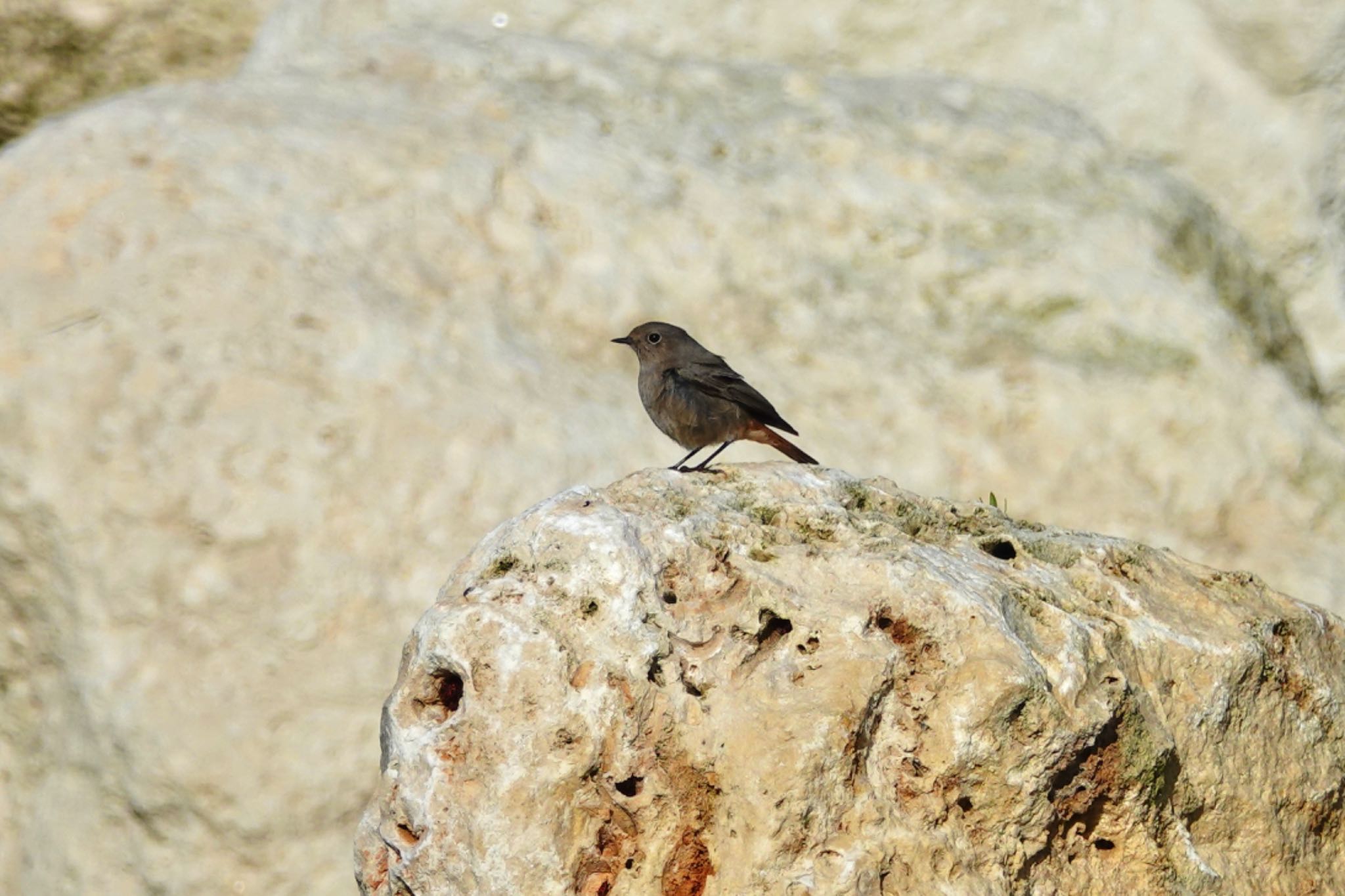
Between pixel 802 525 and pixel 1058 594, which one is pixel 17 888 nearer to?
pixel 802 525

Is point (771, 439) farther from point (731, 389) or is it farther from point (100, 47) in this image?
point (100, 47)

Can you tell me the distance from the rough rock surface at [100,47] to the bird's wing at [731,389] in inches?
312

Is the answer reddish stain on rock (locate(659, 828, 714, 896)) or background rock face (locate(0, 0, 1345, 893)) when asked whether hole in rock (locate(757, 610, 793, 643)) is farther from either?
background rock face (locate(0, 0, 1345, 893))

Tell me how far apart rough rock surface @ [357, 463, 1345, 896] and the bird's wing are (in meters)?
2.66

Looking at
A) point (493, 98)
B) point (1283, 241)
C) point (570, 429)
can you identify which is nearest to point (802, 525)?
point (570, 429)

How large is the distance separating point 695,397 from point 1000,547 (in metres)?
2.81

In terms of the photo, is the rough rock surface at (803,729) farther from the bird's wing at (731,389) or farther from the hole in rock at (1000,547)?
the bird's wing at (731,389)

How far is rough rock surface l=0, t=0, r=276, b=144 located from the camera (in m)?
13.8

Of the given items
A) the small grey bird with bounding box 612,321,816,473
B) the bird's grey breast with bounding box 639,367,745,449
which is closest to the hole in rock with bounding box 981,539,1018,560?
the small grey bird with bounding box 612,321,816,473

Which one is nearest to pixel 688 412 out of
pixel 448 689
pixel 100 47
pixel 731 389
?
pixel 731 389

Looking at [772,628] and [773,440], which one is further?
[773,440]

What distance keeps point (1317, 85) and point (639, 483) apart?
8.64 m

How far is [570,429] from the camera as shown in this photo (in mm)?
9000

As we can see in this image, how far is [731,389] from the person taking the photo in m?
7.97
